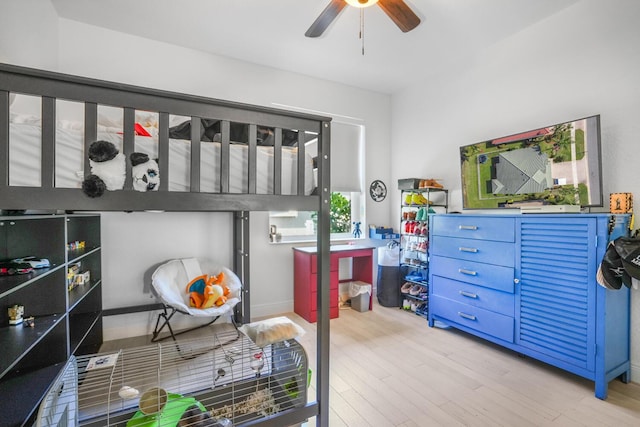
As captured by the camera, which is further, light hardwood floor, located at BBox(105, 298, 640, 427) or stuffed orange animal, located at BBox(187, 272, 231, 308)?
stuffed orange animal, located at BBox(187, 272, 231, 308)

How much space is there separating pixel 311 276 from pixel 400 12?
93.3 inches

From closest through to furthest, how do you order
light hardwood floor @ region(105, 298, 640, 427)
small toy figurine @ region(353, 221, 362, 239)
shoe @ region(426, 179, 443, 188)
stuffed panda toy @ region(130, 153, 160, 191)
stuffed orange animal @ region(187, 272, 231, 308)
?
stuffed panda toy @ region(130, 153, 160, 191)
light hardwood floor @ region(105, 298, 640, 427)
stuffed orange animal @ region(187, 272, 231, 308)
shoe @ region(426, 179, 443, 188)
small toy figurine @ region(353, 221, 362, 239)

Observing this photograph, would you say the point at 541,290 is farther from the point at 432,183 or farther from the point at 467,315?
the point at 432,183

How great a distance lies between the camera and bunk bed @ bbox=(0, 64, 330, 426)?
3.18 ft

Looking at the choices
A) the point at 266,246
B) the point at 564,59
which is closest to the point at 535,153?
the point at 564,59

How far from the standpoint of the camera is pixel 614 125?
218 centimetres

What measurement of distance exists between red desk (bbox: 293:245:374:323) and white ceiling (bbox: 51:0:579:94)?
207cm

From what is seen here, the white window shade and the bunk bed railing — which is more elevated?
the white window shade

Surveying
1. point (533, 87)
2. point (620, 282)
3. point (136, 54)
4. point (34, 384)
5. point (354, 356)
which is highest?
point (136, 54)

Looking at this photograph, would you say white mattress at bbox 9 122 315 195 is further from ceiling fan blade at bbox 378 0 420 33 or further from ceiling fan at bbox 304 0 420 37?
ceiling fan blade at bbox 378 0 420 33

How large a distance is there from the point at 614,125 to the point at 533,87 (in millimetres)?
725

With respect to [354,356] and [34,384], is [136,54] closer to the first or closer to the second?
[34,384]

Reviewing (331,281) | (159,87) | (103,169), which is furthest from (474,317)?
(159,87)

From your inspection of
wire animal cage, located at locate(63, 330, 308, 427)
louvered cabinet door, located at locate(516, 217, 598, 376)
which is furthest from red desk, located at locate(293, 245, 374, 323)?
louvered cabinet door, located at locate(516, 217, 598, 376)
